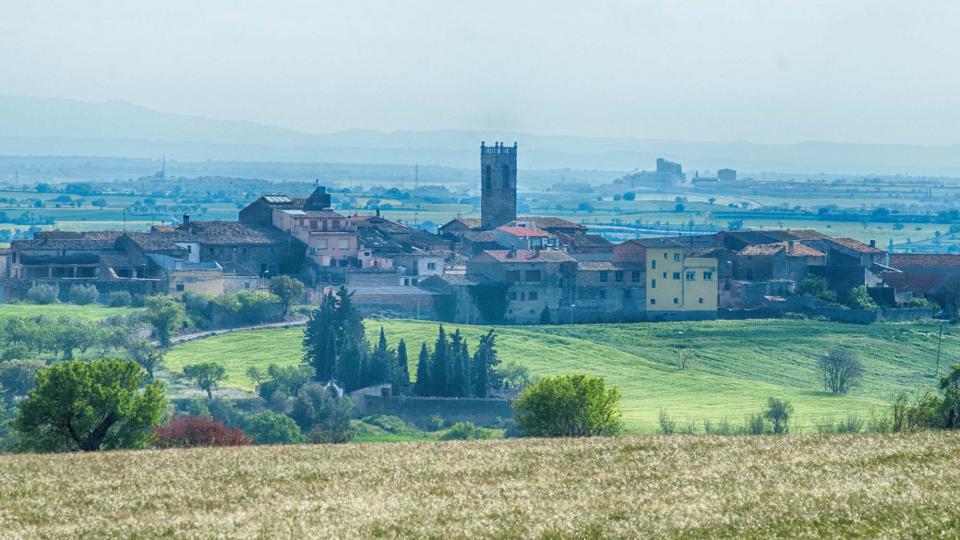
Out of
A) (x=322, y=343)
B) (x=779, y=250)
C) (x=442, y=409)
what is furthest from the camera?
→ (x=779, y=250)

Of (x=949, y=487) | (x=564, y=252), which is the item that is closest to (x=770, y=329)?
(x=564, y=252)

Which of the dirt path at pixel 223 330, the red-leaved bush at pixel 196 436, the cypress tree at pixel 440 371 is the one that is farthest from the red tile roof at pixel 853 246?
the red-leaved bush at pixel 196 436

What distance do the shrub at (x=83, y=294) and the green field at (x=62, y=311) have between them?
1.57m

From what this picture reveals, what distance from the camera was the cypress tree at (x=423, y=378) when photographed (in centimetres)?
7694

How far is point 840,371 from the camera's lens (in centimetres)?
8319

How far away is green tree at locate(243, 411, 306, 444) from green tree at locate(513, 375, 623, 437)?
621 inches

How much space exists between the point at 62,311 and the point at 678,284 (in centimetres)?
3145

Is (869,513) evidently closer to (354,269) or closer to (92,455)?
(92,455)

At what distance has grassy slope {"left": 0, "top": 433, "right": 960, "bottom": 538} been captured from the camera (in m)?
28.4

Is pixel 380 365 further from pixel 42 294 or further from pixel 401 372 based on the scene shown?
pixel 42 294

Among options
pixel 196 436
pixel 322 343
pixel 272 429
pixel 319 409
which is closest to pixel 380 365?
pixel 322 343

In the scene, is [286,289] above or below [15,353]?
above

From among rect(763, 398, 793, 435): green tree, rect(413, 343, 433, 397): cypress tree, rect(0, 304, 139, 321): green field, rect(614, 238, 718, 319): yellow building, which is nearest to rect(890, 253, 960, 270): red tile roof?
rect(614, 238, 718, 319): yellow building

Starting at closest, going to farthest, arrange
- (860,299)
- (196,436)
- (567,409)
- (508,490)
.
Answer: (508,490) → (196,436) → (567,409) → (860,299)
